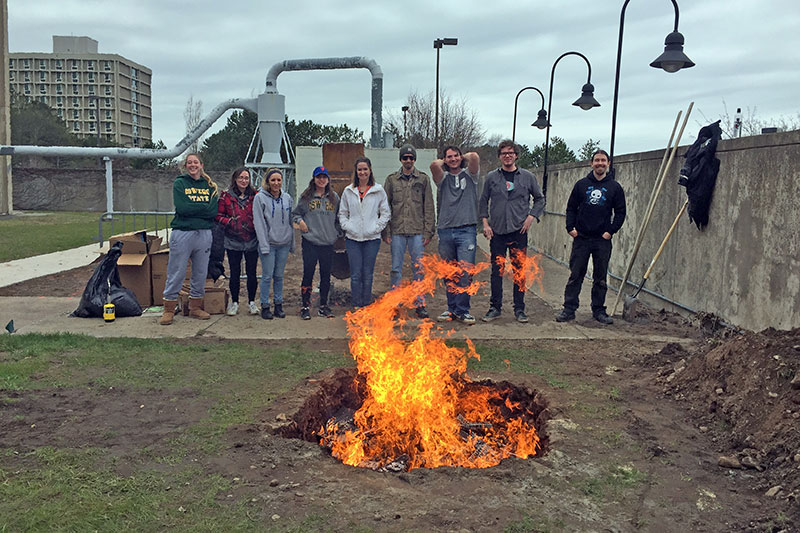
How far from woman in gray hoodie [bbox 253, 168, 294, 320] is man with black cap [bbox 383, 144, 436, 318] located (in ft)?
4.13

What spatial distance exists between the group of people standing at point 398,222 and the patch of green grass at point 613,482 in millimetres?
3968

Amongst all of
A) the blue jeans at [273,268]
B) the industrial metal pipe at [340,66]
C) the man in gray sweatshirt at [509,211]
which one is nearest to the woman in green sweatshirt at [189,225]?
the blue jeans at [273,268]

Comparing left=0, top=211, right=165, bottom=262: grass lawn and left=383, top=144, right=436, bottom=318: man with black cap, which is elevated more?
left=383, top=144, right=436, bottom=318: man with black cap

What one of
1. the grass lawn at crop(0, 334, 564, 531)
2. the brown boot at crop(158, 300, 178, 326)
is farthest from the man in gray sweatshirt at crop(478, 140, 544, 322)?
the brown boot at crop(158, 300, 178, 326)

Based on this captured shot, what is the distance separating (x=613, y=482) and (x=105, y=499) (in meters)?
2.81

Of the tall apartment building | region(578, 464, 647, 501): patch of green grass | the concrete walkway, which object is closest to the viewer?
region(578, 464, 647, 501): patch of green grass

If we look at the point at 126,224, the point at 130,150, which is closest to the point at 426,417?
the point at 130,150

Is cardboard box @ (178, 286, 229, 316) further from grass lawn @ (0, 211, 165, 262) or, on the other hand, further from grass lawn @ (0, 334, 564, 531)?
grass lawn @ (0, 211, 165, 262)

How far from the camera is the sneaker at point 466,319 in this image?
745cm

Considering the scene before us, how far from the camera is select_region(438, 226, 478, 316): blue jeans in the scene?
745 cm

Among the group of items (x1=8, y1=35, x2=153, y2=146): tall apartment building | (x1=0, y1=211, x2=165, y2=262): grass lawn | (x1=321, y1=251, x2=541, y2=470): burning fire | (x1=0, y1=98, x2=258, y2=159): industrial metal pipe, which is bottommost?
(x1=321, y1=251, x2=541, y2=470): burning fire

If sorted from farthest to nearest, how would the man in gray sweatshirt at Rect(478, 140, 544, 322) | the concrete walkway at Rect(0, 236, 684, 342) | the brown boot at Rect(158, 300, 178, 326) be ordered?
the man in gray sweatshirt at Rect(478, 140, 544, 322)
the brown boot at Rect(158, 300, 178, 326)
the concrete walkway at Rect(0, 236, 684, 342)

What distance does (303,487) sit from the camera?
3365mm

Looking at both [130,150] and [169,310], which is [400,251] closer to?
[169,310]
